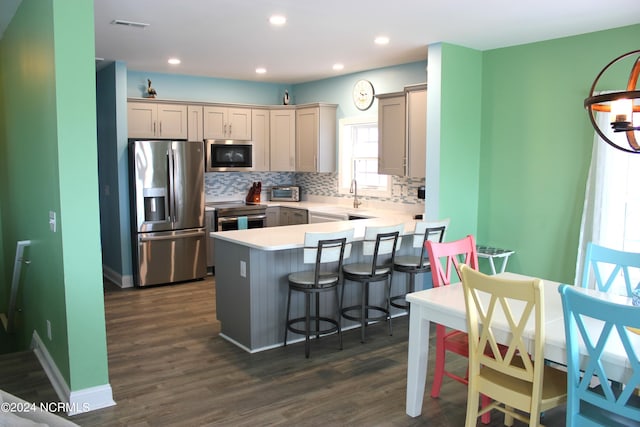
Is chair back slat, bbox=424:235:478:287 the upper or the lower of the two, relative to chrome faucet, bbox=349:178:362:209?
lower

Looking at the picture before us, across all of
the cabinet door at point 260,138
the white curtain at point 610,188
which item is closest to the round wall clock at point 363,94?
the cabinet door at point 260,138

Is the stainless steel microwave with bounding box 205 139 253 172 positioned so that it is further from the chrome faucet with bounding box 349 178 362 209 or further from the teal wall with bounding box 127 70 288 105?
the chrome faucet with bounding box 349 178 362 209

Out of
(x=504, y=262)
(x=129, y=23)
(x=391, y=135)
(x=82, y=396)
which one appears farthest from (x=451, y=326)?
(x=129, y=23)

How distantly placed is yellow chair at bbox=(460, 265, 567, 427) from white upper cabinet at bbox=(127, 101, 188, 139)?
5.12 m

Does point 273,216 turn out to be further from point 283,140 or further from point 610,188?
point 610,188

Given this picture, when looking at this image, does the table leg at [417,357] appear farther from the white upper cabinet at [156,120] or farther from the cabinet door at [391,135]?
the white upper cabinet at [156,120]

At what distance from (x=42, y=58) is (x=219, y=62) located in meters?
2.98

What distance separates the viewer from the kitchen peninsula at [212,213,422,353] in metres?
4.09

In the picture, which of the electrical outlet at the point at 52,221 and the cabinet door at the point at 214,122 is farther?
the cabinet door at the point at 214,122

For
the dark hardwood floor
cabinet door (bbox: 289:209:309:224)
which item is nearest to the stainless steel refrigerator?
cabinet door (bbox: 289:209:309:224)

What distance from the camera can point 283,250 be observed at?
4.24m

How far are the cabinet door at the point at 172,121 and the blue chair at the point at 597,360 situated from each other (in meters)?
5.61

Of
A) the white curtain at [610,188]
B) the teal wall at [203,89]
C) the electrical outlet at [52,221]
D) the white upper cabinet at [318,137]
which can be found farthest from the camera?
the white upper cabinet at [318,137]

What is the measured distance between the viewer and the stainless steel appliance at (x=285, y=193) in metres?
7.81
